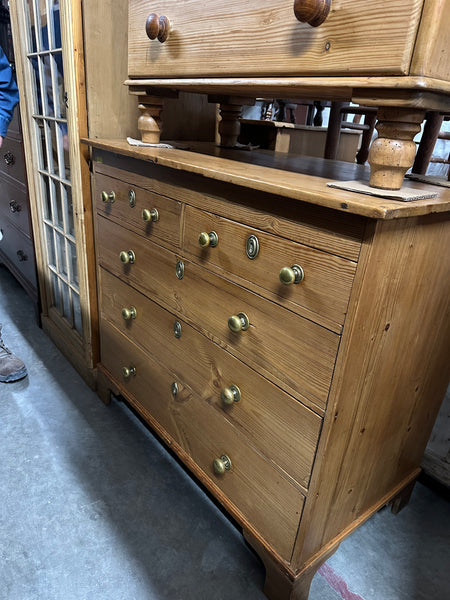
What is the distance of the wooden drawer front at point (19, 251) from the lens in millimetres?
2287

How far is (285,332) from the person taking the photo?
88cm

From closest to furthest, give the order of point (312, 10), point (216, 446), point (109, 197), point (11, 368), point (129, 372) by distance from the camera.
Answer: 1. point (312, 10)
2. point (216, 446)
3. point (109, 197)
4. point (129, 372)
5. point (11, 368)

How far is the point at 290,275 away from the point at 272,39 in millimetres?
446

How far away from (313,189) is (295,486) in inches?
25.2

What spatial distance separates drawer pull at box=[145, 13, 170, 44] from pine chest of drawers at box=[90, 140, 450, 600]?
0.27m

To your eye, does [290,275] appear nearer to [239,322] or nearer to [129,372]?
[239,322]

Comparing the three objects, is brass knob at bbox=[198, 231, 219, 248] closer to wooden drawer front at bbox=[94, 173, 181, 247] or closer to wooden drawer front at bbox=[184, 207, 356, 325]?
wooden drawer front at bbox=[184, 207, 356, 325]

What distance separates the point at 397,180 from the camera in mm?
757

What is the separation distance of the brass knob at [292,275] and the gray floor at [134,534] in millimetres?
889

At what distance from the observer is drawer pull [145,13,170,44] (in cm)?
104

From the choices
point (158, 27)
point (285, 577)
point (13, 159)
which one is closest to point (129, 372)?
point (285, 577)

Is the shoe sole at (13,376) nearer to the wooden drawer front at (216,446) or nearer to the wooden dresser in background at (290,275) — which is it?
the wooden drawer front at (216,446)

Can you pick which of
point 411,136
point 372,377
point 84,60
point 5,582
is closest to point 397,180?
point 411,136

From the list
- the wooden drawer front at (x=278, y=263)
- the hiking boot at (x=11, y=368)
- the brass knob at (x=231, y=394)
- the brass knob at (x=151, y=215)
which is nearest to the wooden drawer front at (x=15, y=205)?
the hiking boot at (x=11, y=368)
